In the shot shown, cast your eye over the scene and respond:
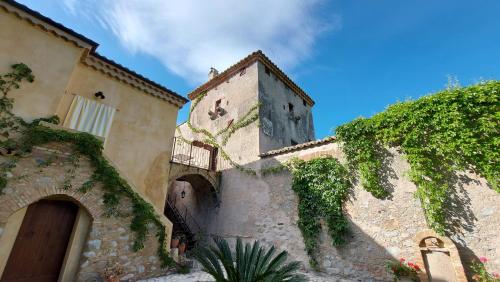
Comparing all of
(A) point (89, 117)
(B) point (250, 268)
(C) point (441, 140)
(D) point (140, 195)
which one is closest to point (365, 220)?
(C) point (441, 140)

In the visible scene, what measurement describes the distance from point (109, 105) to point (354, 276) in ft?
32.3

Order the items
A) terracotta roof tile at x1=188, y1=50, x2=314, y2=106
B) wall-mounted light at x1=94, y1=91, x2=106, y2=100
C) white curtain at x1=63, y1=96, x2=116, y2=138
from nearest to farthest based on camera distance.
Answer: white curtain at x1=63, y1=96, x2=116, y2=138 → wall-mounted light at x1=94, y1=91, x2=106, y2=100 → terracotta roof tile at x1=188, y1=50, x2=314, y2=106

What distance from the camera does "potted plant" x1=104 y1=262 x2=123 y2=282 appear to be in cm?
529

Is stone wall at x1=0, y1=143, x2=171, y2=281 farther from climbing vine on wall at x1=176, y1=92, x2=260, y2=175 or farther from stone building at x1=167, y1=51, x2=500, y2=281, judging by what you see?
climbing vine on wall at x1=176, y1=92, x2=260, y2=175

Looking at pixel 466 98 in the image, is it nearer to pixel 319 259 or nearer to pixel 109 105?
pixel 319 259

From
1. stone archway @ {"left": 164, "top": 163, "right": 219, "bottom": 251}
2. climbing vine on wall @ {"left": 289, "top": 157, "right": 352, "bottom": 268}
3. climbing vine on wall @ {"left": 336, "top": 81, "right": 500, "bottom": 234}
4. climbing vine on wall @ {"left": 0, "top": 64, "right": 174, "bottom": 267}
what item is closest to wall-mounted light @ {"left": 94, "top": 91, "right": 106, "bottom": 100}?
climbing vine on wall @ {"left": 0, "top": 64, "right": 174, "bottom": 267}

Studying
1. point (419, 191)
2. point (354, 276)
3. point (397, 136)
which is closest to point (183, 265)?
point (354, 276)

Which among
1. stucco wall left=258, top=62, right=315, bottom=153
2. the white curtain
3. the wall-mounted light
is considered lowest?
the white curtain

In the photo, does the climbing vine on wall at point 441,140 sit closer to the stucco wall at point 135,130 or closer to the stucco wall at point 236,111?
the stucco wall at point 236,111

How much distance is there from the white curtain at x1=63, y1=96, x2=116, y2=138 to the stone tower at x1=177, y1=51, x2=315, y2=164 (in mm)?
6183

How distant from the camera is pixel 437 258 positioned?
595 cm

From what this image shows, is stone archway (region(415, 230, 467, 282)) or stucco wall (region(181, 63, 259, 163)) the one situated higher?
stucco wall (region(181, 63, 259, 163))

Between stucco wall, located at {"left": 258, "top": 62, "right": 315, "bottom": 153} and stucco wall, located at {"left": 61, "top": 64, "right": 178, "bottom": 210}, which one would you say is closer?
stucco wall, located at {"left": 61, "top": 64, "right": 178, "bottom": 210}

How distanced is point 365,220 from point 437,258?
6.38ft
